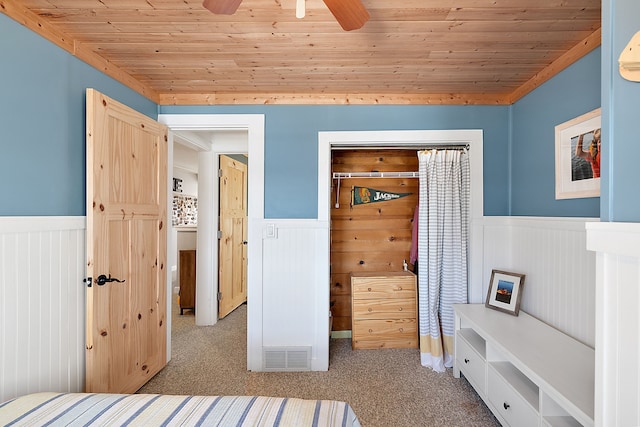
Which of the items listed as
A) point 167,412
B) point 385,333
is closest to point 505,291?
point 385,333

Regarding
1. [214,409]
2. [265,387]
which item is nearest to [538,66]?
[214,409]

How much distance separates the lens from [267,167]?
2643mm

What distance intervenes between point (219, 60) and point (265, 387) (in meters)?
2.38

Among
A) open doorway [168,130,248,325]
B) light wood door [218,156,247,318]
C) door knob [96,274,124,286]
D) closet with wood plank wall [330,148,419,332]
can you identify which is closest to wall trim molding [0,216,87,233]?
door knob [96,274,124,286]

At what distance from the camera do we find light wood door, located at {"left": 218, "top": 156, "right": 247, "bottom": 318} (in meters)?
3.75

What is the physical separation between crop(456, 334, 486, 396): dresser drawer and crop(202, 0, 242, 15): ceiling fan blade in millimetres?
2401

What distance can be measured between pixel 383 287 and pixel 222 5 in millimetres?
2586

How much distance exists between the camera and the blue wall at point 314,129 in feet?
8.66

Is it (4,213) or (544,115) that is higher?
(544,115)

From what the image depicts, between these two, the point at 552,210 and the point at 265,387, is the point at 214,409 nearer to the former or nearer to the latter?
the point at 265,387

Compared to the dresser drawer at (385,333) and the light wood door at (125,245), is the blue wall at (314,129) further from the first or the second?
the dresser drawer at (385,333)

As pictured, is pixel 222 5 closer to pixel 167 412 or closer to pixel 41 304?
pixel 167 412

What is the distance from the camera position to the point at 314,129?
104 inches

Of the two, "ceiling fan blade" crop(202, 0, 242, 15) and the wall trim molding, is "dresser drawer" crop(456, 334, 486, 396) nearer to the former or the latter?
"ceiling fan blade" crop(202, 0, 242, 15)
